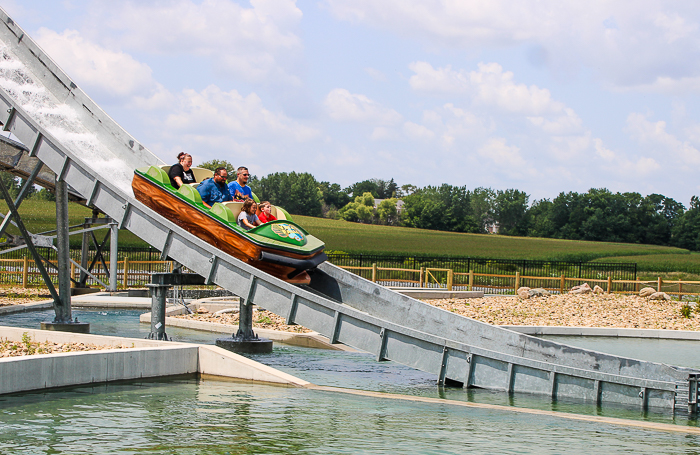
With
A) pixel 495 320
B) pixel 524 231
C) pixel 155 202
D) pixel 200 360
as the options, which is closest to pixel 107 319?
Result: pixel 155 202

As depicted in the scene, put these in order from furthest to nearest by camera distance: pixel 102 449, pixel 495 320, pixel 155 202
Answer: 1. pixel 495 320
2. pixel 155 202
3. pixel 102 449

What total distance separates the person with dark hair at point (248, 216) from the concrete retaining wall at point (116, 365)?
2.42 metres

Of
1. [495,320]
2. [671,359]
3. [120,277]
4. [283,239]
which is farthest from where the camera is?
[120,277]

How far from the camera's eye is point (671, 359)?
16.7 meters

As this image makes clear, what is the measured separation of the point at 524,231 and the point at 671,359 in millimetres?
124293

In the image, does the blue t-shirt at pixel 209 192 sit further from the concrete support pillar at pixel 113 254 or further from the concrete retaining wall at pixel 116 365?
the concrete support pillar at pixel 113 254

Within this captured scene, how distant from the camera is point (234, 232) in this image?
41.7 ft

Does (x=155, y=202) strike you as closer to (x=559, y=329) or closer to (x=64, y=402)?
(x=64, y=402)

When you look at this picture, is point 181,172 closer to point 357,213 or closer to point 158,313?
point 158,313

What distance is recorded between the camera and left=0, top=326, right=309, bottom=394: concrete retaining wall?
955 centimetres

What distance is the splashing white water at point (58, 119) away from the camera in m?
16.8

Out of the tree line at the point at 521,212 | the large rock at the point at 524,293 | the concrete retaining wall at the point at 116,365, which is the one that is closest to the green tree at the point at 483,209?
the tree line at the point at 521,212

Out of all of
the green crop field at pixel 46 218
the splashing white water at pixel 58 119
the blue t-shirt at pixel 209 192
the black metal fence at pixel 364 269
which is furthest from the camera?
the green crop field at pixel 46 218

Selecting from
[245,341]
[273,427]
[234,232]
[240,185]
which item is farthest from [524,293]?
[273,427]
